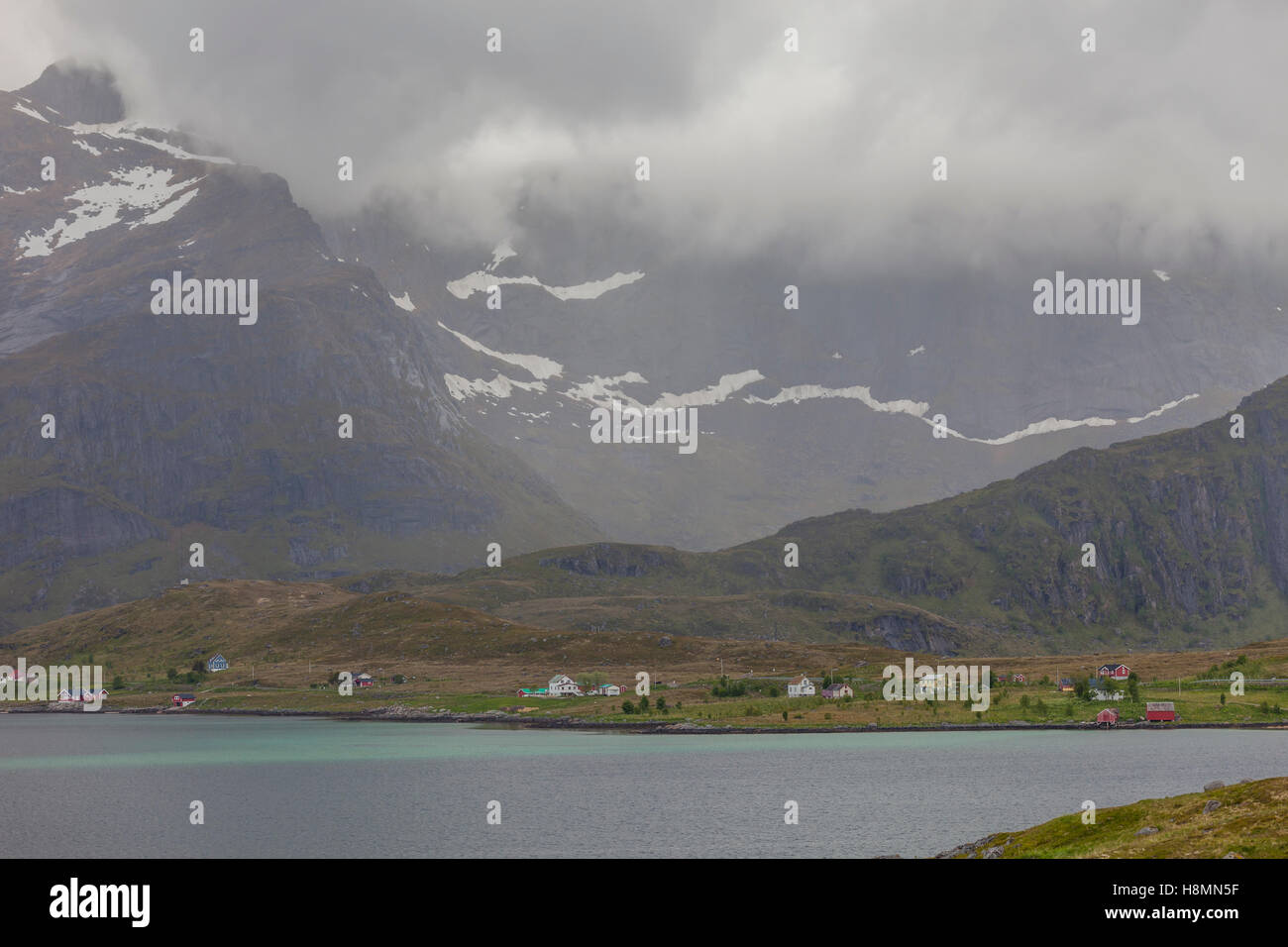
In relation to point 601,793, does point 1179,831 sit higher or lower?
higher

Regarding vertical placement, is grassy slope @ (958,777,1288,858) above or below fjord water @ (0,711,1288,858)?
above

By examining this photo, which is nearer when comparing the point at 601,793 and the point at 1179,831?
the point at 1179,831

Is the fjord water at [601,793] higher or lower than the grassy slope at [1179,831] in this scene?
lower

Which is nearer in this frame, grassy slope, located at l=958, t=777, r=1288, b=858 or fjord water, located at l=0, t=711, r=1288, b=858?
grassy slope, located at l=958, t=777, r=1288, b=858
